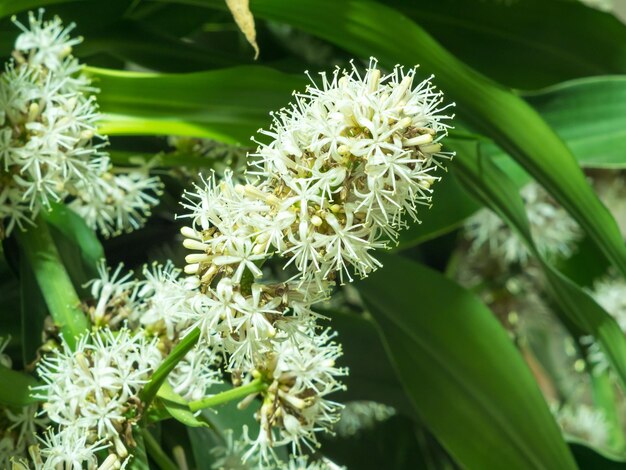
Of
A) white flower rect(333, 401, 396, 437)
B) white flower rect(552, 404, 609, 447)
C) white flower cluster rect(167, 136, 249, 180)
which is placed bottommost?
white flower rect(333, 401, 396, 437)

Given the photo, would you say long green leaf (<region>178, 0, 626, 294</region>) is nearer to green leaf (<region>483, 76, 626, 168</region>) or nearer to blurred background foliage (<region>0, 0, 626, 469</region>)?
blurred background foliage (<region>0, 0, 626, 469</region>)

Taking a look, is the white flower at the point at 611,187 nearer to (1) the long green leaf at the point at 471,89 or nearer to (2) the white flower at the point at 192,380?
(1) the long green leaf at the point at 471,89

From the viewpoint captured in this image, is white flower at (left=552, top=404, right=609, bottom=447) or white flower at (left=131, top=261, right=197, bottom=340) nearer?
white flower at (left=131, top=261, right=197, bottom=340)

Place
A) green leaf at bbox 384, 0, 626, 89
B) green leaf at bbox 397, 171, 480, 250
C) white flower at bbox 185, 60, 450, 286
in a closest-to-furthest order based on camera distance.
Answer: white flower at bbox 185, 60, 450, 286 < green leaf at bbox 397, 171, 480, 250 < green leaf at bbox 384, 0, 626, 89

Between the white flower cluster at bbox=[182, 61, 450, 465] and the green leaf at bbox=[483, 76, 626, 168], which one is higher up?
the green leaf at bbox=[483, 76, 626, 168]

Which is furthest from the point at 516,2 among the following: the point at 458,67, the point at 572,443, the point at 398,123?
the point at 398,123

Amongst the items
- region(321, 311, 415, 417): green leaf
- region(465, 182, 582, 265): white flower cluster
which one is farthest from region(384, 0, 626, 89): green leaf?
region(321, 311, 415, 417): green leaf

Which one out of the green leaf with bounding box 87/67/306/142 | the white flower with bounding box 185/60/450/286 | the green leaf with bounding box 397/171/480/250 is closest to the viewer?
the white flower with bounding box 185/60/450/286

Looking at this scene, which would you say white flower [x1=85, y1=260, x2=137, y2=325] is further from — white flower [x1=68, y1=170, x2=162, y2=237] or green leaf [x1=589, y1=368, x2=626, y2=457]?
green leaf [x1=589, y1=368, x2=626, y2=457]
